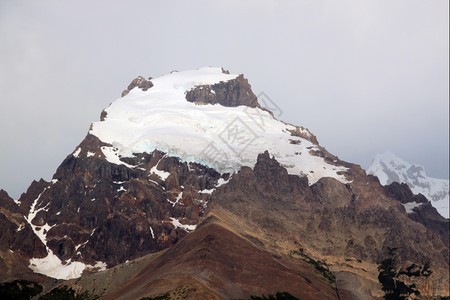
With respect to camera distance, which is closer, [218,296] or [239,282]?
Answer: [218,296]

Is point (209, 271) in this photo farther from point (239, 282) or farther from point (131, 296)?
point (131, 296)

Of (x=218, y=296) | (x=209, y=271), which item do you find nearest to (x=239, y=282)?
(x=209, y=271)

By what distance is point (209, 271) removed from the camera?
194500 mm

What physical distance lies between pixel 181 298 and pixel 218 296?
1230 cm

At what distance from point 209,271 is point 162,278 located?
17999 mm

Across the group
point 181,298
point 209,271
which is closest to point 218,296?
point 181,298

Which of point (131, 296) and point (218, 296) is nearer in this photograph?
point (218, 296)

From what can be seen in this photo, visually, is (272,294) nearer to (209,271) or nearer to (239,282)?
(239,282)

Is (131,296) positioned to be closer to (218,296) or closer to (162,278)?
(162,278)

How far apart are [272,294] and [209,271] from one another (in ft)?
82.7

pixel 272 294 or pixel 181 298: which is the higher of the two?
pixel 181 298

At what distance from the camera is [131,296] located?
185875 millimetres

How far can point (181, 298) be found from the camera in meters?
164

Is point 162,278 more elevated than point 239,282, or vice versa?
point 162,278
